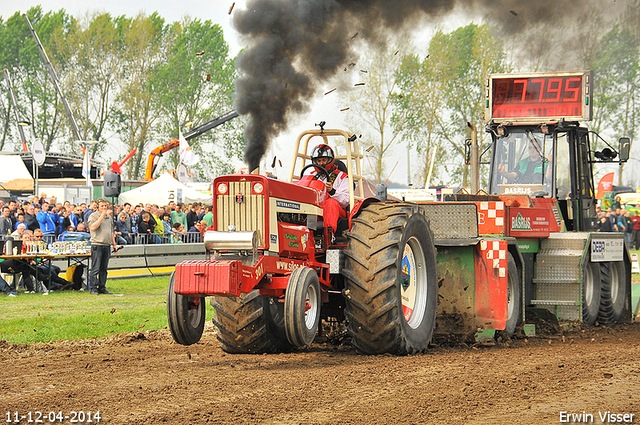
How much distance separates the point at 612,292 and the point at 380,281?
5747 mm

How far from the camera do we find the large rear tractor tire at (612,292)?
10.4m

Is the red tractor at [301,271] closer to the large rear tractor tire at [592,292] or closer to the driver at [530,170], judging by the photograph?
the large rear tractor tire at [592,292]

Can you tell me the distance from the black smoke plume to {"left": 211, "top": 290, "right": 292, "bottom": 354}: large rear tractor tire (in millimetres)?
1914

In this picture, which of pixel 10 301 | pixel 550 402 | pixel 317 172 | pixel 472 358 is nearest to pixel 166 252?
pixel 10 301

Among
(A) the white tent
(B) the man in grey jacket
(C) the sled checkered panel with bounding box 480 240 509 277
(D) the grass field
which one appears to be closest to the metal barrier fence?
(B) the man in grey jacket

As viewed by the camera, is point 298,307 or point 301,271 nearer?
point 298,307

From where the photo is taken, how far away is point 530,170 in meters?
10.7

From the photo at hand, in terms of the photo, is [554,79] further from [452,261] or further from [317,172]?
[317,172]

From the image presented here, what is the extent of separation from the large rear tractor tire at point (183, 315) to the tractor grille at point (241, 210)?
0.68 m

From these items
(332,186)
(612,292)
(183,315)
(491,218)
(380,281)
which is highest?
(332,186)

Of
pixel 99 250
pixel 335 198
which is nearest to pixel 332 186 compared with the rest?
pixel 335 198

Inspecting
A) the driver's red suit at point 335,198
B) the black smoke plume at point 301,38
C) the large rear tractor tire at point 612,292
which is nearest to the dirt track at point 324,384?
the driver's red suit at point 335,198

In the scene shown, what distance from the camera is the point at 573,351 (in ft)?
24.1

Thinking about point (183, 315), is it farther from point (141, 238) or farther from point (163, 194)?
point (163, 194)
